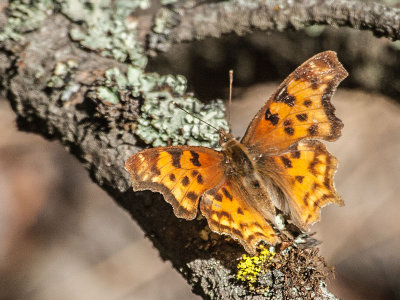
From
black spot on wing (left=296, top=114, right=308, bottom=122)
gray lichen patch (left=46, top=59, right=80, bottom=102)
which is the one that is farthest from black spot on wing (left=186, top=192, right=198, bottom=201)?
gray lichen patch (left=46, top=59, right=80, bottom=102)

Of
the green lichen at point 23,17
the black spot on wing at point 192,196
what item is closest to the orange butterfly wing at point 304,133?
the black spot on wing at point 192,196

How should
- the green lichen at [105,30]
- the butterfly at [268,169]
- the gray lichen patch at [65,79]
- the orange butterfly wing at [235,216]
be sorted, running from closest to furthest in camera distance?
the orange butterfly wing at [235,216], the butterfly at [268,169], the gray lichen patch at [65,79], the green lichen at [105,30]

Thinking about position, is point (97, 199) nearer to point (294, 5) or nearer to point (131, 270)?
point (131, 270)

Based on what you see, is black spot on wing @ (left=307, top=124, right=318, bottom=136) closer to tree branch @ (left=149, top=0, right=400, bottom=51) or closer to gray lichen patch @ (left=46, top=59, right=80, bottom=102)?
tree branch @ (left=149, top=0, right=400, bottom=51)

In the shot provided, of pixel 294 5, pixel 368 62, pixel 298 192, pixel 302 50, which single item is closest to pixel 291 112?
pixel 298 192

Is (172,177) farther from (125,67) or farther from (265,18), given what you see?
(265,18)

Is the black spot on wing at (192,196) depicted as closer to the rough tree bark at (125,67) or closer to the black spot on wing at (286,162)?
the rough tree bark at (125,67)
